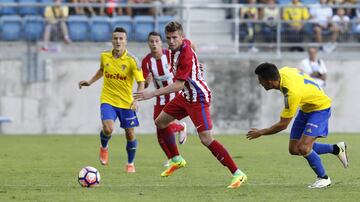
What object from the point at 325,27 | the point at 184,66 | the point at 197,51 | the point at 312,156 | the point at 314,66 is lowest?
the point at 314,66

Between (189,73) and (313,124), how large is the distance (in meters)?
1.74

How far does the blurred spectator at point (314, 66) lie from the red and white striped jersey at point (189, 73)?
38.7ft

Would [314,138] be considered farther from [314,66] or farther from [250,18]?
[250,18]

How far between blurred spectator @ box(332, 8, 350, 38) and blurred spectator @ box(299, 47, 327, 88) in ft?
4.67

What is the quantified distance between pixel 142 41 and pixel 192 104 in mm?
12320

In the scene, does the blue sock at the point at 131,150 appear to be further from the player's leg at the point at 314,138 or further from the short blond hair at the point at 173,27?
the player's leg at the point at 314,138

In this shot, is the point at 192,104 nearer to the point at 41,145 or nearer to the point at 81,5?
the point at 41,145

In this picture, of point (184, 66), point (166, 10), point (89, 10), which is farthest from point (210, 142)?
point (166, 10)

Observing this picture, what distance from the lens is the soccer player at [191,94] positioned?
12438 millimetres

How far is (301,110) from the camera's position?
12672 mm

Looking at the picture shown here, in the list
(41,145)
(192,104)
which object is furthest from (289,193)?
(41,145)

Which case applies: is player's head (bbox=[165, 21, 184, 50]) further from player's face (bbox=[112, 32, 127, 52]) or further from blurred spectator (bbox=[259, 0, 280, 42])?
blurred spectator (bbox=[259, 0, 280, 42])

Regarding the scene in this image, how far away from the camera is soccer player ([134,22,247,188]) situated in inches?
490

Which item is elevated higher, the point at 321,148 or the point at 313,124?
the point at 313,124
